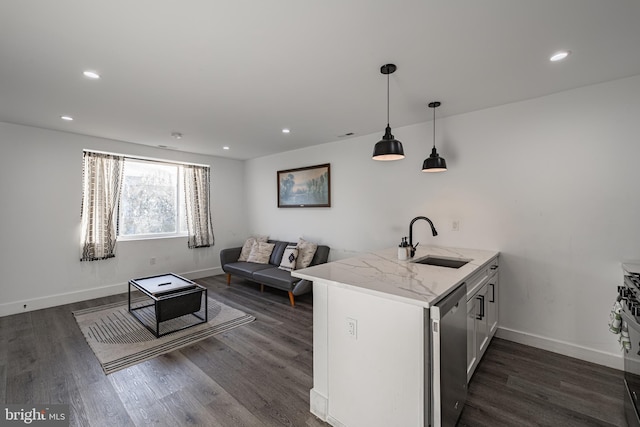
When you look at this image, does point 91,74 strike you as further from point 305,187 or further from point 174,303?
point 305,187

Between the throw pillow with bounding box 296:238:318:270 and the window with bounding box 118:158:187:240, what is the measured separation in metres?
2.61

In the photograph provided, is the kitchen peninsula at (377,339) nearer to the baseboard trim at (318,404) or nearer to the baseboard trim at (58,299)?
the baseboard trim at (318,404)

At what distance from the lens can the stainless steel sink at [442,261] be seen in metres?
2.55

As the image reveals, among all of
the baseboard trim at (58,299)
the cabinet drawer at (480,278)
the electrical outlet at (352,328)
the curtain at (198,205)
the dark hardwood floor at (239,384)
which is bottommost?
the dark hardwood floor at (239,384)

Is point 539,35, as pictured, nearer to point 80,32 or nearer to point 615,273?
point 615,273

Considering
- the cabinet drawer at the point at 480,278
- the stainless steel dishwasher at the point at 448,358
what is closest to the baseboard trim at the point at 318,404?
the stainless steel dishwasher at the point at 448,358

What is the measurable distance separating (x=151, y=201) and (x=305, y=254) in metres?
3.09

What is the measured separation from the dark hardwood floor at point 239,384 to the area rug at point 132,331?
0.38 ft

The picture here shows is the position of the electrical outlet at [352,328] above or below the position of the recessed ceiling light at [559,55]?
below

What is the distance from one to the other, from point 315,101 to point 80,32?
6.07ft

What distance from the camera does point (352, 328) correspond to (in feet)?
5.47

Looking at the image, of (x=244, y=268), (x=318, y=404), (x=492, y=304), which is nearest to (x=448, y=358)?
(x=318, y=404)

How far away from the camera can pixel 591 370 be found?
92.3 inches

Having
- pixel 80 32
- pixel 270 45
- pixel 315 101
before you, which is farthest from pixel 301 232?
pixel 80 32
